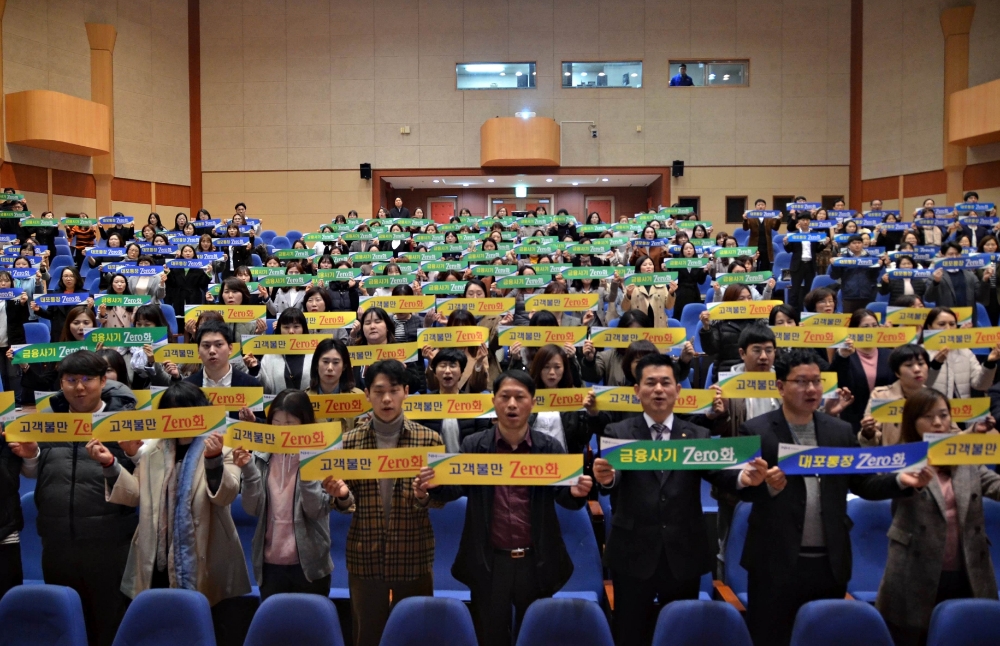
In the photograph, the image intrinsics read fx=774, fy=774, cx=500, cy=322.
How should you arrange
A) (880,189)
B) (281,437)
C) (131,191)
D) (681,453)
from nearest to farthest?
1. (681,453)
2. (281,437)
3. (131,191)
4. (880,189)

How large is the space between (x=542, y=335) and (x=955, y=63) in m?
14.2

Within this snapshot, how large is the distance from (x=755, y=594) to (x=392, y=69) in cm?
1565

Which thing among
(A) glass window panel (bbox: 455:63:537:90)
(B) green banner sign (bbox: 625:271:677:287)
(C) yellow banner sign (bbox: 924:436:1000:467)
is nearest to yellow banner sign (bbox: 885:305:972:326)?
(B) green banner sign (bbox: 625:271:677:287)

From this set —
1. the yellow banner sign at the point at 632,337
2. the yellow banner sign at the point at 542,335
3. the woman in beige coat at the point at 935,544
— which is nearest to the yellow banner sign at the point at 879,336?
the yellow banner sign at the point at 632,337

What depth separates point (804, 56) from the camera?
16312 millimetres

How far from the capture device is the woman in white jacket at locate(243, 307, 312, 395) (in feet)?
14.8

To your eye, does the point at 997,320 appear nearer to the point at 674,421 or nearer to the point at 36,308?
the point at 674,421

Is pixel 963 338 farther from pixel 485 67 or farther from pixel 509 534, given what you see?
pixel 485 67

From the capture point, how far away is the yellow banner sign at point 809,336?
4.45 m

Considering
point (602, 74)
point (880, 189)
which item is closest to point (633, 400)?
point (602, 74)

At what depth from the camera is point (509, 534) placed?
285 cm

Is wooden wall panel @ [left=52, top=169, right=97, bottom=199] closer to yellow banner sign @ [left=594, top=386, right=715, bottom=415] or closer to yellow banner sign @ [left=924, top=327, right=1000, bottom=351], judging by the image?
yellow banner sign @ [left=594, top=386, right=715, bottom=415]

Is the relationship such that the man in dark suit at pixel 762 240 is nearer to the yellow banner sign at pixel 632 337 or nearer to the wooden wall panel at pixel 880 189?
the wooden wall panel at pixel 880 189

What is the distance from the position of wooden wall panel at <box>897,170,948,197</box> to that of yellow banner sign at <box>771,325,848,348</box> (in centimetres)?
1263
